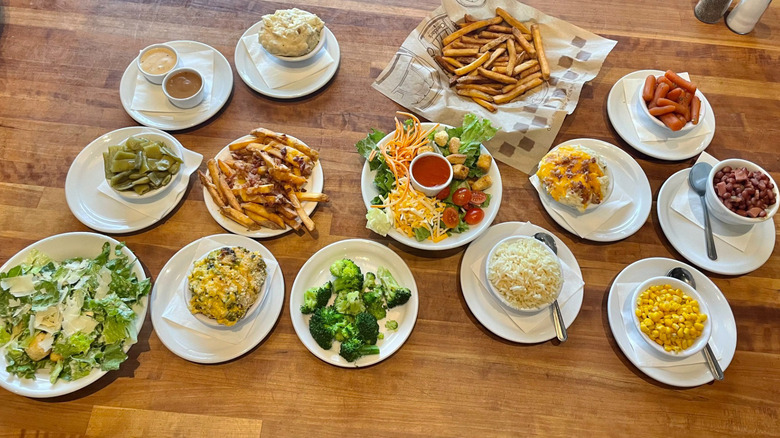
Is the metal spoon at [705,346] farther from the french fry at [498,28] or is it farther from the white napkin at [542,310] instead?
→ the french fry at [498,28]

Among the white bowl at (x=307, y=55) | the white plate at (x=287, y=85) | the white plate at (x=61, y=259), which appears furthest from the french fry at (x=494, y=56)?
the white plate at (x=61, y=259)

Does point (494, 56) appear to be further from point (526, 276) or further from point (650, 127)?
point (526, 276)

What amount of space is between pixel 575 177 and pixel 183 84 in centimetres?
288

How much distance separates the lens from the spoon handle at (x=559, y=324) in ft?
9.42

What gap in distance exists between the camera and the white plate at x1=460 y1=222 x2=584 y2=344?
295cm

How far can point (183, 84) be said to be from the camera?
3.58 meters

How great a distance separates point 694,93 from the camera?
3590 mm

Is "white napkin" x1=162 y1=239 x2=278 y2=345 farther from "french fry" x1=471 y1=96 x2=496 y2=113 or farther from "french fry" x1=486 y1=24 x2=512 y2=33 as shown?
"french fry" x1=486 y1=24 x2=512 y2=33

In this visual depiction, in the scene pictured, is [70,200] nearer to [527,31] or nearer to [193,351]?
[193,351]

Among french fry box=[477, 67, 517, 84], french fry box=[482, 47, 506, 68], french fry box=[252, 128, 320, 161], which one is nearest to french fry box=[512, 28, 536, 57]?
french fry box=[482, 47, 506, 68]

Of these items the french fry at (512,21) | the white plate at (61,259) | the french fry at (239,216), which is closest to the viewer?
the white plate at (61,259)

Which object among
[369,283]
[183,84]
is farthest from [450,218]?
[183,84]

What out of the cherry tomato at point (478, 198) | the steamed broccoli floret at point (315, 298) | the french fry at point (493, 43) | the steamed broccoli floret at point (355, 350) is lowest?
the steamed broccoli floret at point (355, 350)

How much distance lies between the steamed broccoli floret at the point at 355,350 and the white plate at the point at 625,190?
1526 millimetres
